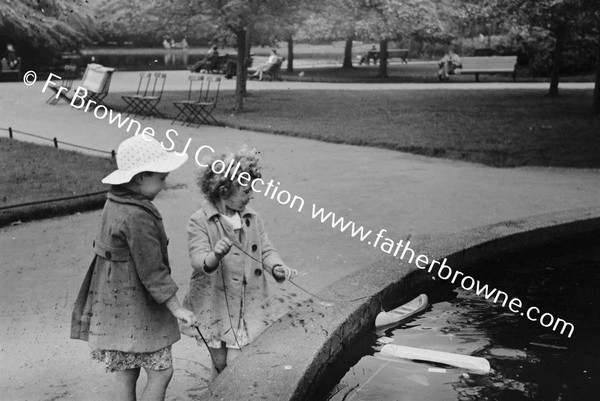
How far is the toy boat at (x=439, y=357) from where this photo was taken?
5.12 m

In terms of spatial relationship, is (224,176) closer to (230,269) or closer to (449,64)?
(230,269)

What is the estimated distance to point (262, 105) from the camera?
21188mm

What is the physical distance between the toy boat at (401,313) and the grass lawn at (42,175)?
451 centimetres

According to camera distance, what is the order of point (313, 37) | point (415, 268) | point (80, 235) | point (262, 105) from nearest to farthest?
point (415, 268) < point (80, 235) < point (262, 105) < point (313, 37)

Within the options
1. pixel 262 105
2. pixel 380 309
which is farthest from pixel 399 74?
pixel 380 309

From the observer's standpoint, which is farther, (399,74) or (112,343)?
(399,74)

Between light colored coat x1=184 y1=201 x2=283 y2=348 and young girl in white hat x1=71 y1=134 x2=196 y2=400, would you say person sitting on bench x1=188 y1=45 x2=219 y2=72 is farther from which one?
young girl in white hat x1=71 y1=134 x2=196 y2=400

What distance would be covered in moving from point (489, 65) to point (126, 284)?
99.3ft

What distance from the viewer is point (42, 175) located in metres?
10.9

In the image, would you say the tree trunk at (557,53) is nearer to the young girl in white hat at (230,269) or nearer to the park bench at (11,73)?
→ the park bench at (11,73)

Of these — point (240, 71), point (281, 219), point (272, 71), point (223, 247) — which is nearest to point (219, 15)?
point (240, 71)

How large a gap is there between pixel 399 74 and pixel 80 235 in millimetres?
28168

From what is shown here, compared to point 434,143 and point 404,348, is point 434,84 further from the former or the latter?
point 404,348

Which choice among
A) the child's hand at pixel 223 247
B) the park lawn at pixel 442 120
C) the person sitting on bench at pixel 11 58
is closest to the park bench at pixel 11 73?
the person sitting on bench at pixel 11 58
